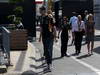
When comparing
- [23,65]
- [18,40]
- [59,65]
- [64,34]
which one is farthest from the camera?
[18,40]

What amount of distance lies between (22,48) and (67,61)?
14.1ft

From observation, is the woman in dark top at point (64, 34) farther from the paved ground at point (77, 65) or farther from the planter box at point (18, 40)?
the planter box at point (18, 40)

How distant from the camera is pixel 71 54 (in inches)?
712

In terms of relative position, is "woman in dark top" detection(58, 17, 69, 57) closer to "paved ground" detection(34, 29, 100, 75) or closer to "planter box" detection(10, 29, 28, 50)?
"paved ground" detection(34, 29, 100, 75)

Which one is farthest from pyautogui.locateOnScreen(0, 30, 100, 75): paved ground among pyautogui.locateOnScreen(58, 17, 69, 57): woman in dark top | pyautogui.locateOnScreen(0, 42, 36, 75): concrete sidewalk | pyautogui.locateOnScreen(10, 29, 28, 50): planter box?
pyautogui.locateOnScreen(10, 29, 28, 50): planter box

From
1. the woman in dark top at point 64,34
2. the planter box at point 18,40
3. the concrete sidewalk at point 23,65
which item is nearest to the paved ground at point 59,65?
the concrete sidewalk at point 23,65

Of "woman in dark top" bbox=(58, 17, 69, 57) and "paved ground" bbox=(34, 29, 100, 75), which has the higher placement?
"woman in dark top" bbox=(58, 17, 69, 57)

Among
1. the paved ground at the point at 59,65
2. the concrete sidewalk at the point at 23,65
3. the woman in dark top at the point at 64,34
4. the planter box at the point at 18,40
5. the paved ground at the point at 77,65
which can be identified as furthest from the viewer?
the planter box at the point at 18,40

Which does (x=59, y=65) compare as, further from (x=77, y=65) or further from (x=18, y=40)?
(x=18, y=40)

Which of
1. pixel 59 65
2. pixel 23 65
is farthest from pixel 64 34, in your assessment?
pixel 23 65

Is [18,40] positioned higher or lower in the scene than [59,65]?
higher

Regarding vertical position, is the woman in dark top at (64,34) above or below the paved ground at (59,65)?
above

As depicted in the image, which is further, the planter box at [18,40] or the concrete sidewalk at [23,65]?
the planter box at [18,40]

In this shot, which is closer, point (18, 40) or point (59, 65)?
point (59, 65)
